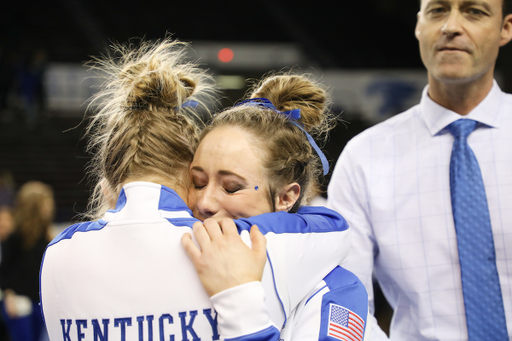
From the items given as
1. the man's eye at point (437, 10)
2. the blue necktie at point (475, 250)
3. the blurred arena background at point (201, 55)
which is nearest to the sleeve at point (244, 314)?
the blue necktie at point (475, 250)

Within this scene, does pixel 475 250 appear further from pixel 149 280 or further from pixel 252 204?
pixel 149 280

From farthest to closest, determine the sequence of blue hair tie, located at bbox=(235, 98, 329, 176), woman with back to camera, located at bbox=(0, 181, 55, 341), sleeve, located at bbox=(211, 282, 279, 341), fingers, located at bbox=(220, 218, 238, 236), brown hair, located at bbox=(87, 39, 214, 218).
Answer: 1. woman with back to camera, located at bbox=(0, 181, 55, 341)
2. blue hair tie, located at bbox=(235, 98, 329, 176)
3. brown hair, located at bbox=(87, 39, 214, 218)
4. fingers, located at bbox=(220, 218, 238, 236)
5. sleeve, located at bbox=(211, 282, 279, 341)

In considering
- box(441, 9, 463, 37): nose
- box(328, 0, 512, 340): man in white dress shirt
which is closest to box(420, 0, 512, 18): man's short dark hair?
box(328, 0, 512, 340): man in white dress shirt

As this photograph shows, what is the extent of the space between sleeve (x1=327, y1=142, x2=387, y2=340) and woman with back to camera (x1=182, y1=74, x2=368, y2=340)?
220mm

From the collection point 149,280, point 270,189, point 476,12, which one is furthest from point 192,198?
point 476,12

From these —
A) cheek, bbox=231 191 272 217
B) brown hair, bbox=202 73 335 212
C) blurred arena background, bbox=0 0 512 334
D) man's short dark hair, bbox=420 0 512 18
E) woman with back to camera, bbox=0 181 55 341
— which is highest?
blurred arena background, bbox=0 0 512 334

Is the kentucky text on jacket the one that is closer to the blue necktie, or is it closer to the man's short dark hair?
the blue necktie

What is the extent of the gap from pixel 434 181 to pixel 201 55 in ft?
37.0

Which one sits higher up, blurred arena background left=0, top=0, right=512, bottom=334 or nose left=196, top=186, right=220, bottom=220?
blurred arena background left=0, top=0, right=512, bottom=334

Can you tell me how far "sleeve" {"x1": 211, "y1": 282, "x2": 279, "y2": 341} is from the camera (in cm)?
94

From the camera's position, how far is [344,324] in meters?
1.13

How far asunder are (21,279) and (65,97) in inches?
324

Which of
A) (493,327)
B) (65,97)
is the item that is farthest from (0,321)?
(65,97)

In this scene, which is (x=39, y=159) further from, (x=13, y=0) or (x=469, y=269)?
(x=469, y=269)
